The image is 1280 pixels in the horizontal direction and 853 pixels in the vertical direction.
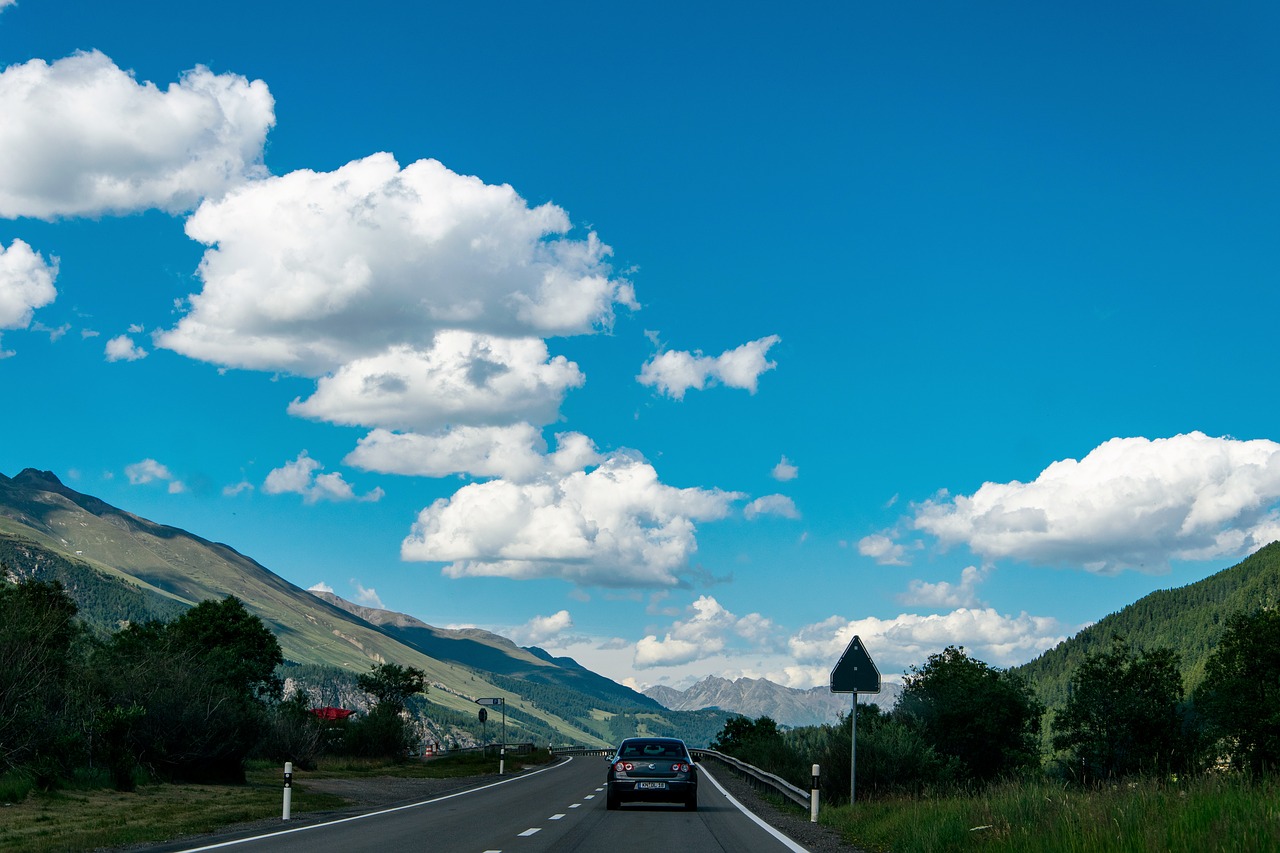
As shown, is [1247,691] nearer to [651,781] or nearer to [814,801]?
[814,801]

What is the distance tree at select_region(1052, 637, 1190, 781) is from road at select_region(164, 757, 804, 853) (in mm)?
57178

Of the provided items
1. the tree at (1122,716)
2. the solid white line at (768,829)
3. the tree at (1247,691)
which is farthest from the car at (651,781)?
the tree at (1247,691)

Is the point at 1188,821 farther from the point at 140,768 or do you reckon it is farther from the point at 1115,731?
the point at 1115,731

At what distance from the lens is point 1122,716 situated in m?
76.6

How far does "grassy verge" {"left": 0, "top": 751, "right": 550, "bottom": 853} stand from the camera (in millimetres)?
16500

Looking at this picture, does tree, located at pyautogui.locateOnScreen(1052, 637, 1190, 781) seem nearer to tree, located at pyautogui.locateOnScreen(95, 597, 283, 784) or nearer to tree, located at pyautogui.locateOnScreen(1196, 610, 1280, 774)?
tree, located at pyautogui.locateOnScreen(1196, 610, 1280, 774)

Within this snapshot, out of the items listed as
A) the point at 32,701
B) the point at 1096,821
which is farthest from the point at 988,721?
the point at 1096,821

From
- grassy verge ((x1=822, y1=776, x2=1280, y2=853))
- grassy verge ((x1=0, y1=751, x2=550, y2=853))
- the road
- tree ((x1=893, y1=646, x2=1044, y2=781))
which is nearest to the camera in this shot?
→ grassy verge ((x1=822, y1=776, x2=1280, y2=853))

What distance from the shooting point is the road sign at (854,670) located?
22500mm

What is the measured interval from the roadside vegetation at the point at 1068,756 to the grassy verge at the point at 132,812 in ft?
35.4

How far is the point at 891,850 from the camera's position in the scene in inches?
588

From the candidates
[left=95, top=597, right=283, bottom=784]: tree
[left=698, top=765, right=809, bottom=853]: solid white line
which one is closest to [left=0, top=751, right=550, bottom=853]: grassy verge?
[left=95, top=597, right=283, bottom=784]: tree

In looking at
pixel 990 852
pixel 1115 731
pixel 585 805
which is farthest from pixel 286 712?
pixel 1115 731

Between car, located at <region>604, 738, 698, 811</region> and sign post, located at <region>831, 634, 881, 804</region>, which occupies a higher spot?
sign post, located at <region>831, 634, 881, 804</region>
